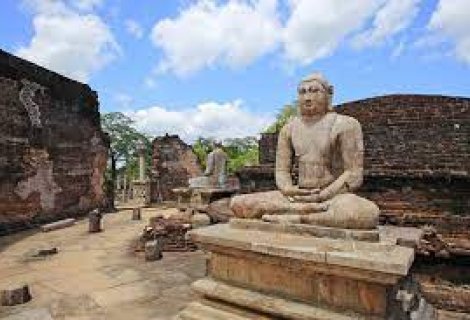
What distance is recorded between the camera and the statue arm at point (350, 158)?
333 centimetres

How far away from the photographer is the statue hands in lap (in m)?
3.29

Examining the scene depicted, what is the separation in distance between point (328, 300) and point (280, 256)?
0.41 metres

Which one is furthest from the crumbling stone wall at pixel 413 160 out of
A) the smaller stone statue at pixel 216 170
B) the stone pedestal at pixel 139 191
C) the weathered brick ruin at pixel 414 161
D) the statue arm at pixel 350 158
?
the stone pedestal at pixel 139 191

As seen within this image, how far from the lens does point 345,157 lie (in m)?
3.40

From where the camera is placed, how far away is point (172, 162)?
17562 millimetres

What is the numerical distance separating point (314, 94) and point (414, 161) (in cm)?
615

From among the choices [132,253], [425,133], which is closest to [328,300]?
[132,253]

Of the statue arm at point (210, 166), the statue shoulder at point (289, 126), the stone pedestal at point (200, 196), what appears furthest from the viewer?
the statue arm at point (210, 166)

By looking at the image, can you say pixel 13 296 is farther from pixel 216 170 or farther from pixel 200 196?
pixel 216 170

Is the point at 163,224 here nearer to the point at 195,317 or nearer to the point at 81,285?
the point at 81,285

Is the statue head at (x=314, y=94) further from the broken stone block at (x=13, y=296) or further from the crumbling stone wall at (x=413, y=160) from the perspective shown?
the broken stone block at (x=13, y=296)

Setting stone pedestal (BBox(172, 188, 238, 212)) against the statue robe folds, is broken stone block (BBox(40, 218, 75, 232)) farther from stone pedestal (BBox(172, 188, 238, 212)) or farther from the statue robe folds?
the statue robe folds

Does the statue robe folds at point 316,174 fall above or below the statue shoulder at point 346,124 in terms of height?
below

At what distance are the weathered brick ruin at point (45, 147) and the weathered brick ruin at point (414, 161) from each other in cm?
493
